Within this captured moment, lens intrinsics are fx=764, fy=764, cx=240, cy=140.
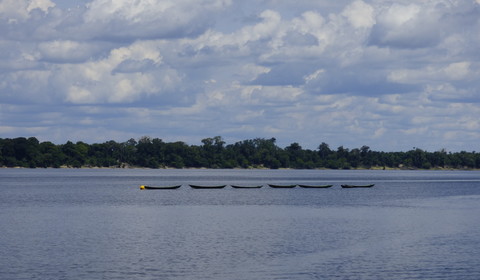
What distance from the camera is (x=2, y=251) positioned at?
2359 inches

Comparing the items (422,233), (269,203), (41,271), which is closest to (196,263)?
(41,271)

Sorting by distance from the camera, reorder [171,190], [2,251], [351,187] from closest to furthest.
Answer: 1. [2,251]
2. [171,190]
3. [351,187]

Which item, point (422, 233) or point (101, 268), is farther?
point (422, 233)

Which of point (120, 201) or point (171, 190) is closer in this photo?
point (120, 201)

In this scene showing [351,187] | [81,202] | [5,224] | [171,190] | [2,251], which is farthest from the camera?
[351,187]

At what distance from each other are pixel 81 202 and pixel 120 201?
7.38m

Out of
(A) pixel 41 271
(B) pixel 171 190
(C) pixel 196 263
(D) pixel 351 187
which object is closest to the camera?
(A) pixel 41 271

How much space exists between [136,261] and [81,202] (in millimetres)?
69482

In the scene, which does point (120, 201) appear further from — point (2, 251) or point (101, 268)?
point (101, 268)

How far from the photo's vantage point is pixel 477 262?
55.3 metres

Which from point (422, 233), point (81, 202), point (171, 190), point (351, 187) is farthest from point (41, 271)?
point (351, 187)

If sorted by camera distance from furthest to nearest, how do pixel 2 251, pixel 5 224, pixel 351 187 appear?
1. pixel 351 187
2. pixel 5 224
3. pixel 2 251

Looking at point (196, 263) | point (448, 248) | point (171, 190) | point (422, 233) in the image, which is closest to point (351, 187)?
point (171, 190)

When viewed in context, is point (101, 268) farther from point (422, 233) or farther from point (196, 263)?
point (422, 233)
